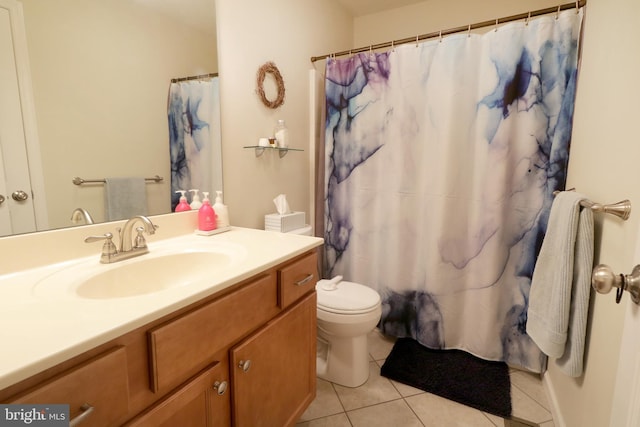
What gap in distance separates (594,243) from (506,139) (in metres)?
0.71

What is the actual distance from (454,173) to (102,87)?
5.58 ft

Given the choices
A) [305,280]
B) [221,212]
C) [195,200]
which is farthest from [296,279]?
[195,200]

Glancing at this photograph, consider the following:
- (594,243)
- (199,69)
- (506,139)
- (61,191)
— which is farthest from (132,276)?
(506,139)

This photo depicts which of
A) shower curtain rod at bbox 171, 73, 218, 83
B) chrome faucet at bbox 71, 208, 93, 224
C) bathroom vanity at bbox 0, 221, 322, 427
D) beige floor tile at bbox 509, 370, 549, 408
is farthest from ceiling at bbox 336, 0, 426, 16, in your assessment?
beige floor tile at bbox 509, 370, 549, 408

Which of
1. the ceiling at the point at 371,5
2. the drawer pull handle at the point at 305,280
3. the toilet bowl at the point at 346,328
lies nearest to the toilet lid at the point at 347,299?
the toilet bowl at the point at 346,328

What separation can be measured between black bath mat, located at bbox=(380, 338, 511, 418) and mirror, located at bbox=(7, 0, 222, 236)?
5.02 ft

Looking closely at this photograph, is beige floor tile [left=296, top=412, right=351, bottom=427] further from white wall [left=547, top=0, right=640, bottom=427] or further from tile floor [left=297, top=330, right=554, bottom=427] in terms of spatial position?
white wall [left=547, top=0, right=640, bottom=427]

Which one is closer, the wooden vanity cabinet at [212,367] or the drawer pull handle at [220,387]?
the wooden vanity cabinet at [212,367]

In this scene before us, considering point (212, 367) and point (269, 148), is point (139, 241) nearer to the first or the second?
point (212, 367)

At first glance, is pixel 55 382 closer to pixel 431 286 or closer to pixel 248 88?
pixel 248 88

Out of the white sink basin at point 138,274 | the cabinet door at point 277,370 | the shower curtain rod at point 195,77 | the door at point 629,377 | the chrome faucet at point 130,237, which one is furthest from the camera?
the shower curtain rod at point 195,77

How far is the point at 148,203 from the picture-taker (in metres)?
1.28

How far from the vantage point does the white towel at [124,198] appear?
1.14m

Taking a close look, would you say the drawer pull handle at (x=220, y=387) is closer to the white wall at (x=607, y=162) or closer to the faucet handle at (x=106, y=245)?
the faucet handle at (x=106, y=245)
